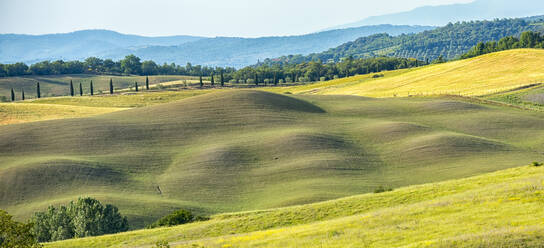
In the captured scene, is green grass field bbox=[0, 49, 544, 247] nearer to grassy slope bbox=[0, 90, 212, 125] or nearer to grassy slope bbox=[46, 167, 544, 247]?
grassy slope bbox=[46, 167, 544, 247]

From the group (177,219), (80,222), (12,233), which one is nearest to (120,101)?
(80,222)

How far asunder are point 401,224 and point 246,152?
44335 millimetres

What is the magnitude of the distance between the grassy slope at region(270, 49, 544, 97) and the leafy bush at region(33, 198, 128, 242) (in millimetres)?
93017

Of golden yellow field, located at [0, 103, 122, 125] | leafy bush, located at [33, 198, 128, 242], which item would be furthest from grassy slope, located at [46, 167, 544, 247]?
golden yellow field, located at [0, 103, 122, 125]

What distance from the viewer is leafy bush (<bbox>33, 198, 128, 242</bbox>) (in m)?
47.5

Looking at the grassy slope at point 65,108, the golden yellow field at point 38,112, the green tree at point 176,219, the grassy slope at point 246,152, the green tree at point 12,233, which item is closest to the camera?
the green tree at point 12,233

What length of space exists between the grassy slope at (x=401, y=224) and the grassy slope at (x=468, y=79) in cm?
8718

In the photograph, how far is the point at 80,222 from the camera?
47.5 m

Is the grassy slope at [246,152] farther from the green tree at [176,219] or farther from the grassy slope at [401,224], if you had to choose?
the grassy slope at [401,224]

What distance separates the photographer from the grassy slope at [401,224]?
970 inches

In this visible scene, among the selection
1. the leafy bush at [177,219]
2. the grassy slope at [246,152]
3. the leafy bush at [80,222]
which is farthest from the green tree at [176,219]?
the grassy slope at [246,152]

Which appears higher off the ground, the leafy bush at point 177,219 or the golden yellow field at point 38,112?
the golden yellow field at point 38,112

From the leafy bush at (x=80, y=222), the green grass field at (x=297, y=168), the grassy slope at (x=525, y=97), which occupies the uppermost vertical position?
the grassy slope at (x=525, y=97)

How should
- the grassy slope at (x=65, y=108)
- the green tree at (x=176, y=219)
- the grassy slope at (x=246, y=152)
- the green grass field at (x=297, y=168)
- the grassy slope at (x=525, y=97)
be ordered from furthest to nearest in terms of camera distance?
the grassy slope at (x=65, y=108) < the grassy slope at (x=525, y=97) < the grassy slope at (x=246, y=152) < the green tree at (x=176, y=219) < the green grass field at (x=297, y=168)
